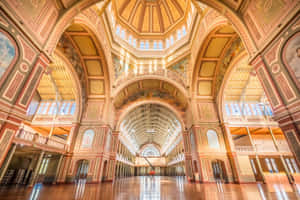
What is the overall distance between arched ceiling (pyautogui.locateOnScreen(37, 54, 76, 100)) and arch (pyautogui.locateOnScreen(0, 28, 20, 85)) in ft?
34.9

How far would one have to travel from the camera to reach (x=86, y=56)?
44.0 ft

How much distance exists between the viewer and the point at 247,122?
15867 millimetres

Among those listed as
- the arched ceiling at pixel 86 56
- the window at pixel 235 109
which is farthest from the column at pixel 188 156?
the arched ceiling at pixel 86 56

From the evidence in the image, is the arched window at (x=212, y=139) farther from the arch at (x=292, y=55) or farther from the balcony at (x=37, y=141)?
the balcony at (x=37, y=141)

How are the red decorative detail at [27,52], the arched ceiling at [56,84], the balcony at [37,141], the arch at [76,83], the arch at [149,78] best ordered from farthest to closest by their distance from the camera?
the arch at [149,78] < the arched ceiling at [56,84] < the arch at [76,83] < the balcony at [37,141] < the red decorative detail at [27,52]

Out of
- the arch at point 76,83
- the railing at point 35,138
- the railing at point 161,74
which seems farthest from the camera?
the railing at point 161,74

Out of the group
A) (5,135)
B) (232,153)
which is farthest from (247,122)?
(5,135)

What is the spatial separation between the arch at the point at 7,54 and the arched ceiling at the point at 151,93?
1229cm

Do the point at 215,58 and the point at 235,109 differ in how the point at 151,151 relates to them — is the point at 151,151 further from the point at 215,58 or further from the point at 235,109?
the point at 215,58

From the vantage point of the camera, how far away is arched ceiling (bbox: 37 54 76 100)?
15.0 meters

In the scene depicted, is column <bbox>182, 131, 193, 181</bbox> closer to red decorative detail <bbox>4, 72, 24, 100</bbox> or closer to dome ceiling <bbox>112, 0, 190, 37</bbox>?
dome ceiling <bbox>112, 0, 190, 37</bbox>

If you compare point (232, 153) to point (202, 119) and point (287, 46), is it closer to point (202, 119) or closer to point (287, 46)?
point (202, 119)

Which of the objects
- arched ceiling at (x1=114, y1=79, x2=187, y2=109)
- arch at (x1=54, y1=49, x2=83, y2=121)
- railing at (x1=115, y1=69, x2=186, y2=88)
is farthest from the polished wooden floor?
railing at (x1=115, y1=69, x2=186, y2=88)

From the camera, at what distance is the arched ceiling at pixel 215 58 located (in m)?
11.5
